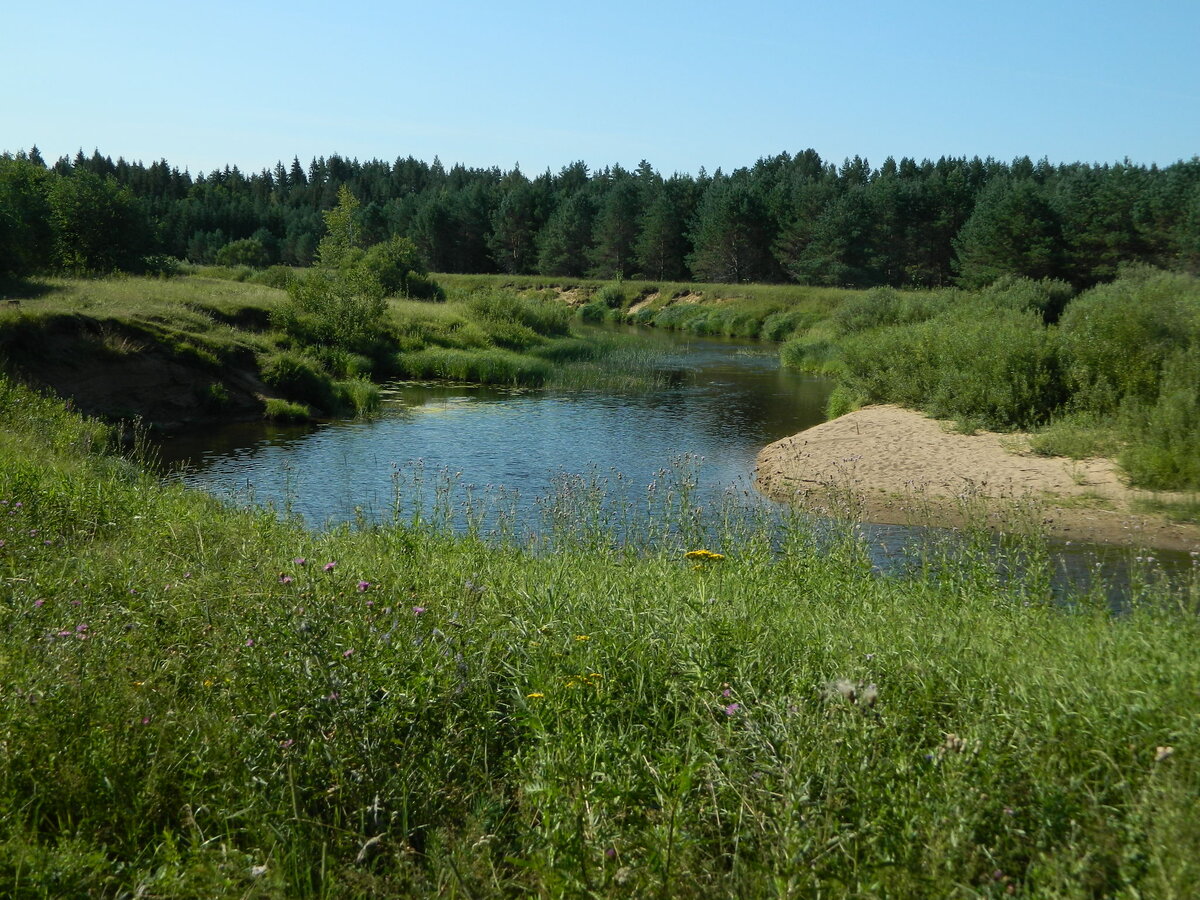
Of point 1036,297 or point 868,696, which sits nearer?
point 868,696

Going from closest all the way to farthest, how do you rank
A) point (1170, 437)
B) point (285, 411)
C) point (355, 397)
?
point (1170, 437), point (285, 411), point (355, 397)

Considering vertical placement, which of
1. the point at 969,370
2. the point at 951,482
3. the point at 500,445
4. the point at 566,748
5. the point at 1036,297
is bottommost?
the point at 500,445

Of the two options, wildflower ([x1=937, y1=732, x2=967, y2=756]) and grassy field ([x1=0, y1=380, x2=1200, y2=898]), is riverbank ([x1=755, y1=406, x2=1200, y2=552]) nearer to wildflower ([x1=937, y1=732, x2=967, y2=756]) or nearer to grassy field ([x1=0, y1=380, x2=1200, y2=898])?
grassy field ([x1=0, y1=380, x2=1200, y2=898])

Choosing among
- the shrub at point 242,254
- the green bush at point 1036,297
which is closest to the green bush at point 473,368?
the green bush at point 1036,297

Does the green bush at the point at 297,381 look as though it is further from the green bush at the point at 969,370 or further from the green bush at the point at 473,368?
the green bush at the point at 969,370

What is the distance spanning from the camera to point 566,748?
12.0 feet

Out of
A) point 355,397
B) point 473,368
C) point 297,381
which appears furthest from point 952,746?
point 473,368

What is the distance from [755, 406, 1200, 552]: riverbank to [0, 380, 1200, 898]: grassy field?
621cm

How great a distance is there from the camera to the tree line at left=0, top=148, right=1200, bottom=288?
121 ft

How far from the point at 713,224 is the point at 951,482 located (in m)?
63.0

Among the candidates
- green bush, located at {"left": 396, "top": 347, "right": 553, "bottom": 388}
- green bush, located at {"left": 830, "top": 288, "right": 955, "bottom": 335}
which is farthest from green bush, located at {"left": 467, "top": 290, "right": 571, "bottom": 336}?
green bush, located at {"left": 830, "top": 288, "right": 955, "bottom": 335}

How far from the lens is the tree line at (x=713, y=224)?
36.8 meters

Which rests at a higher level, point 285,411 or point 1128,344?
point 1128,344

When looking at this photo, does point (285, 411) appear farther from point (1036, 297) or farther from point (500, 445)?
point (1036, 297)
